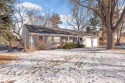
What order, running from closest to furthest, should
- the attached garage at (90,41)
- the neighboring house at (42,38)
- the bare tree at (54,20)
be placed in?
the neighboring house at (42,38)
the attached garage at (90,41)
the bare tree at (54,20)

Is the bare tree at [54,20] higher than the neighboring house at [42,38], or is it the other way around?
the bare tree at [54,20]

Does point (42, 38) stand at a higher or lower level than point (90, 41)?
higher

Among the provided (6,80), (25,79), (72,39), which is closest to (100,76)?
(25,79)

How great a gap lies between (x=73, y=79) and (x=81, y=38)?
92.9ft

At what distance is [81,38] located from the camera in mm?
35062

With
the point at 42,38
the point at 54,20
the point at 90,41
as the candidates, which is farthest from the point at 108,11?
the point at 54,20

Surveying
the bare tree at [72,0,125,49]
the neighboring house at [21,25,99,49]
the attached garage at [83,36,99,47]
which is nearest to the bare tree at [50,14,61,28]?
the attached garage at [83,36,99,47]

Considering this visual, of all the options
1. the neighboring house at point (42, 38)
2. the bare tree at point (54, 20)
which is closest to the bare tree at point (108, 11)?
the neighboring house at point (42, 38)

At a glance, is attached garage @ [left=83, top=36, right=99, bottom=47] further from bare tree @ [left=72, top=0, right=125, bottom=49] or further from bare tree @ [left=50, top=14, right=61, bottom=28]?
bare tree @ [left=50, top=14, right=61, bottom=28]

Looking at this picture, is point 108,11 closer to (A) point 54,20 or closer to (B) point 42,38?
(B) point 42,38

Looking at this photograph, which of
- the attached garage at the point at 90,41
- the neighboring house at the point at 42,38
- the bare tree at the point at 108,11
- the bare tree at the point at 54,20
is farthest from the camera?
the bare tree at the point at 54,20

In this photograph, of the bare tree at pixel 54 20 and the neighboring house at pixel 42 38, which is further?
the bare tree at pixel 54 20

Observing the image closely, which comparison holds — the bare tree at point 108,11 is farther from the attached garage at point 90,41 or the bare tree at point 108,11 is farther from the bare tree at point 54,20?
the bare tree at point 54,20

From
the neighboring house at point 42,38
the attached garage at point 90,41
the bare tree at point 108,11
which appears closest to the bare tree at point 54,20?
the attached garage at point 90,41
